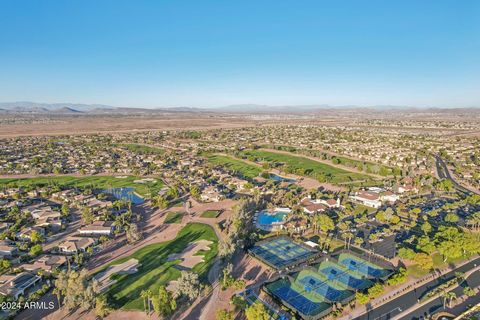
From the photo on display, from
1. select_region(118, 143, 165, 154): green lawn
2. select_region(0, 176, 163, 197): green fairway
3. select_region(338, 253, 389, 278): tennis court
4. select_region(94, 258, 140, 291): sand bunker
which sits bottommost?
select_region(338, 253, 389, 278): tennis court

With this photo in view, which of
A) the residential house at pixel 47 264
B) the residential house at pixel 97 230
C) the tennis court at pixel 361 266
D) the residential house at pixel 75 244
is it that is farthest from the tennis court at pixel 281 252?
the residential house at pixel 47 264

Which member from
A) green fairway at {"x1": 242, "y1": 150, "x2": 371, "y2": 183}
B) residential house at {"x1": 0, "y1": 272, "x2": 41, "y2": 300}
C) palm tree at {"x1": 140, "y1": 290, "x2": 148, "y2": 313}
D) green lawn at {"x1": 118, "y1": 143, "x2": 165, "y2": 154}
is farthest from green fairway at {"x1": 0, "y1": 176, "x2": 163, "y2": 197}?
palm tree at {"x1": 140, "y1": 290, "x2": 148, "y2": 313}

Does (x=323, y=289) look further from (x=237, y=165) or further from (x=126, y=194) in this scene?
(x=237, y=165)

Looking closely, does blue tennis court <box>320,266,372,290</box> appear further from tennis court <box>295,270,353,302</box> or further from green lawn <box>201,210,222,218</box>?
green lawn <box>201,210,222,218</box>

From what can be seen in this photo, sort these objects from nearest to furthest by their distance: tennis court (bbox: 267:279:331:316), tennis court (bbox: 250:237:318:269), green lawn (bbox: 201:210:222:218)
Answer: tennis court (bbox: 267:279:331:316) → tennis court (bbox: 250:237:318:269) → green lawn (bbox: 201:210:222:218)

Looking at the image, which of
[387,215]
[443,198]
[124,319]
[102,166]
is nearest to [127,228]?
[124,319]
